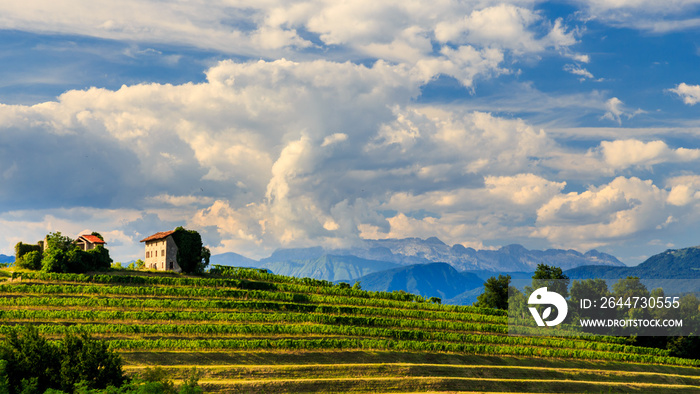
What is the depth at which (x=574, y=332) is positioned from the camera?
105 m

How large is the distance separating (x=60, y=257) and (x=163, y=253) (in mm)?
17039

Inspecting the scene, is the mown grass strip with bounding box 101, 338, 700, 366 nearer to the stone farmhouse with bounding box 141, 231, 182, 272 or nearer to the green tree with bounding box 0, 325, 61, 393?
the green tree with bounding box 0, 325, 61, 393

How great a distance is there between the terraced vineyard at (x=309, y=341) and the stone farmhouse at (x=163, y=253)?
14.1 ft

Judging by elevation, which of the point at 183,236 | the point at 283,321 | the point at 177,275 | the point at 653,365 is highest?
the point at 183,236

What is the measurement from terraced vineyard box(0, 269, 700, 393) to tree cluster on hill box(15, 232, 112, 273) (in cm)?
294

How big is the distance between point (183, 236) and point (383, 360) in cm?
4522

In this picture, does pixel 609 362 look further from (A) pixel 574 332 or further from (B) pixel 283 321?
(B) pixel 283 321

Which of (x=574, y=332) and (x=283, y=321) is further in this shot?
(x=574, y=332)

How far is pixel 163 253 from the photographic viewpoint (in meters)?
110

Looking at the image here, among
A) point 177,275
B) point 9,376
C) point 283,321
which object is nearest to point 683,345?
point 283,321

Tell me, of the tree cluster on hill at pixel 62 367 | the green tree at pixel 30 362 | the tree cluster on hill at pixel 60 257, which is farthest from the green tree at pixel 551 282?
the green tree at pixel 30 362

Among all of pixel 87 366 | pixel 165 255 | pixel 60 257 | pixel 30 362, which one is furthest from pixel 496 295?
pixel 30 362

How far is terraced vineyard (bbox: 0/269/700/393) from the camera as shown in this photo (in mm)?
72375

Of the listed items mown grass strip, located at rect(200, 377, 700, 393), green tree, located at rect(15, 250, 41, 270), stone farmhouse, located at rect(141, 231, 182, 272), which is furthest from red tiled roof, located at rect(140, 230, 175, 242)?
mown grass strip, located at rect(200, 377, 700, 393)
